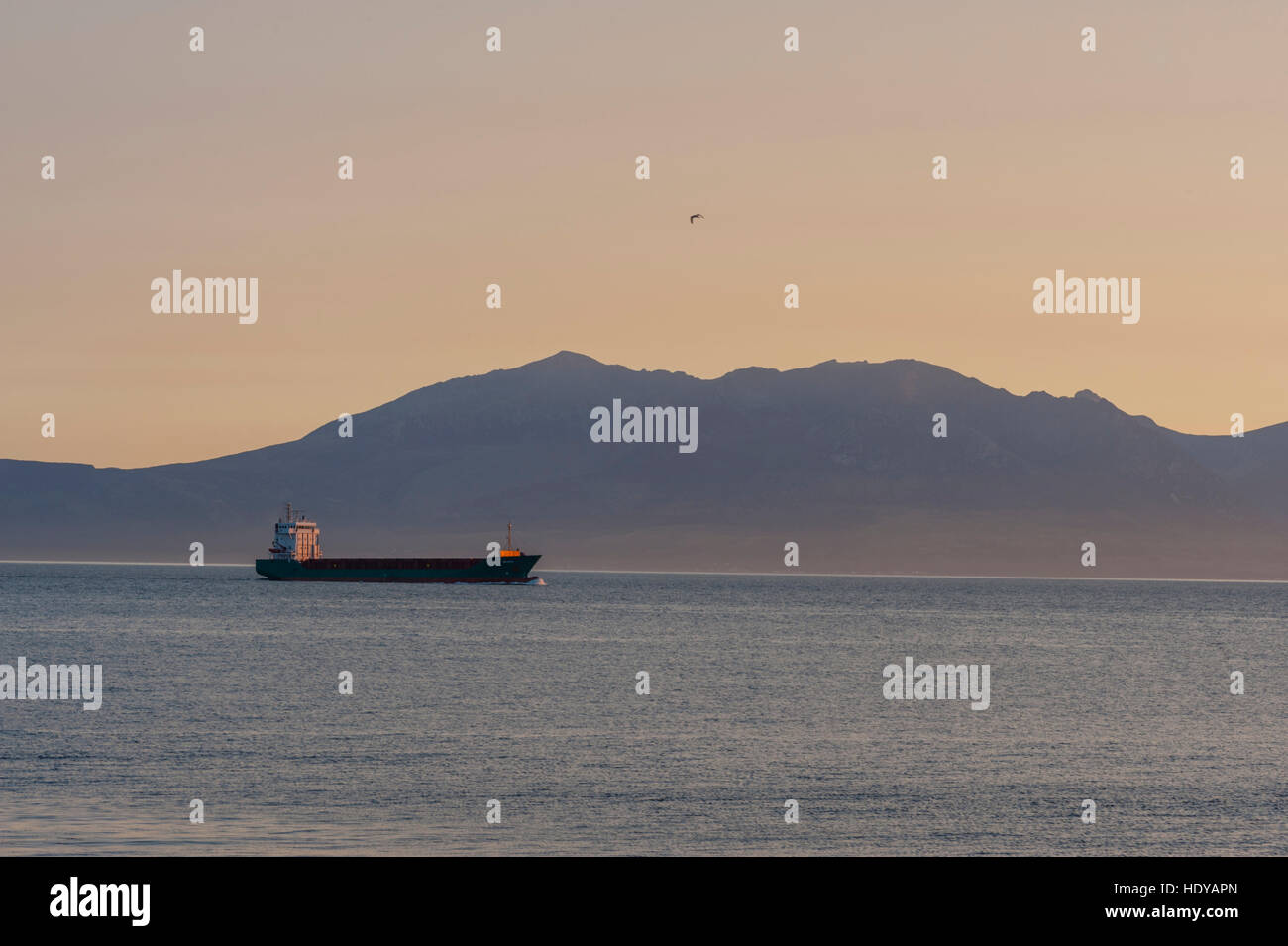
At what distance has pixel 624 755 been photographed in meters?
48.0

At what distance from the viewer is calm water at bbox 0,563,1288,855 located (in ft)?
112

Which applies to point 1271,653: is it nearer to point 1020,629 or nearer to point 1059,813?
point 1020,629

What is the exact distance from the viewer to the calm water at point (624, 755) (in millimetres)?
34062

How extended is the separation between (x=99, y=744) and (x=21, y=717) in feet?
34.3
